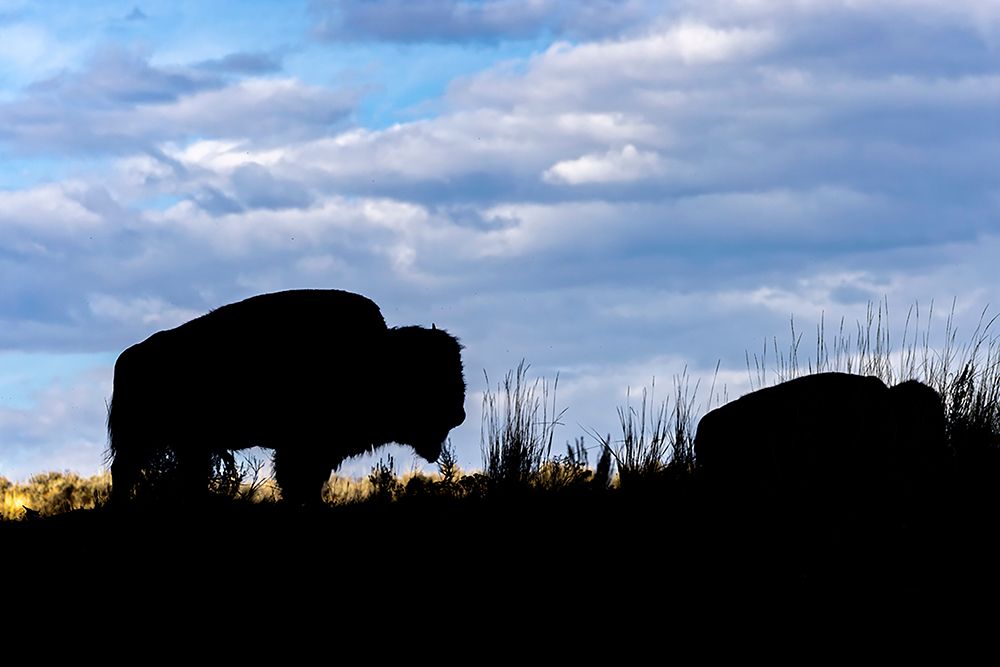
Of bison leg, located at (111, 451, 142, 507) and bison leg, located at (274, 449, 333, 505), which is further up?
bison leg, located at (111, 451, 142, 507)

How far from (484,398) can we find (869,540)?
3834 mm

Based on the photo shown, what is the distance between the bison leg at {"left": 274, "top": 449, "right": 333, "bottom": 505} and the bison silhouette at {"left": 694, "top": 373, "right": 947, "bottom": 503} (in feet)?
11.6

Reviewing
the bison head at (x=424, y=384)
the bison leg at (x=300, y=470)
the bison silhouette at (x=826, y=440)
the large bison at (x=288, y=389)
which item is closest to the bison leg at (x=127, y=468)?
the large bison at (x=288, y=389)

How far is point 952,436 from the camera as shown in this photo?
10.2 meters

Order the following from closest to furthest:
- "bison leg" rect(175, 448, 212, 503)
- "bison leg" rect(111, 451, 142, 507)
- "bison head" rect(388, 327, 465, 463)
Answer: "bison leg" rect(175, 448, 212, 503) < "bison head" rect(388, 327, 465, 463) < "bison leg" rect(111, 451, 142, 507)

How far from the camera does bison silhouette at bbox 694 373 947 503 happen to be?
27.6ft

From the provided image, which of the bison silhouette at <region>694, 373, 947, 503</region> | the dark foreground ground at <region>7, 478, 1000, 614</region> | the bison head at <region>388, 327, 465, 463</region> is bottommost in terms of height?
the dark foreground ground at <region>7, 478, 1000, 614</region>

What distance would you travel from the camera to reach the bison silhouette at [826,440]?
841cm

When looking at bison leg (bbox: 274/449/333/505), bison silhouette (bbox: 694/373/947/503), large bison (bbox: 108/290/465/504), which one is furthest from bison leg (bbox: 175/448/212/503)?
bison silhouette (bbox: 694/373/947/503)

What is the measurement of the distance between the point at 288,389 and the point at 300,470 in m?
0.91

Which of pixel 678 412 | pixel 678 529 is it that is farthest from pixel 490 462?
pixel 678 529

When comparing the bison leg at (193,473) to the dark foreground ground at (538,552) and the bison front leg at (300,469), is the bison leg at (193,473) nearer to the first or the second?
the dark foreground ground at (538,552)

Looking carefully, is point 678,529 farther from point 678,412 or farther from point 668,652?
point 678,412

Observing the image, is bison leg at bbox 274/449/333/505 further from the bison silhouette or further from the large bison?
the bison silhouette
